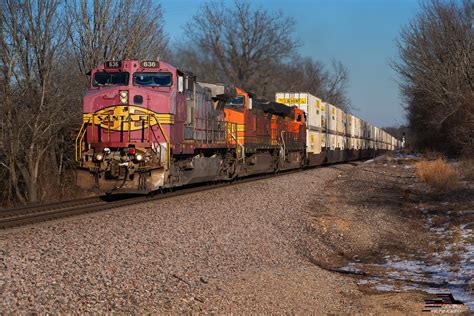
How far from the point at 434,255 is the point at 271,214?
3985 mm

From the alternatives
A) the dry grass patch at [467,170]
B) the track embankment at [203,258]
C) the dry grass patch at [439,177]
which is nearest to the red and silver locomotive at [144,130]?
the track embankment at [203,258]

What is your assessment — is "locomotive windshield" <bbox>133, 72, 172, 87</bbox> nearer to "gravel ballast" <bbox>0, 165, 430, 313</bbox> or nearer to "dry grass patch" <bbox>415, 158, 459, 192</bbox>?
"gravel ballast" <bbox>0, 165, 430, 313</bbox>

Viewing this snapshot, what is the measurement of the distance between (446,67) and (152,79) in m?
25.9

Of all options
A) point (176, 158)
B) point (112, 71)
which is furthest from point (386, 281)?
point (112, 71)

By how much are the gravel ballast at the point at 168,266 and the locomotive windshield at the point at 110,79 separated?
3930mm

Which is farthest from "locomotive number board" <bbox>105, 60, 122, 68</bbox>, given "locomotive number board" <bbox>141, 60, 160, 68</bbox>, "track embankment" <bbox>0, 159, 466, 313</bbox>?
"track embankment" <bbox>0, 159, 466, 313</bbox>

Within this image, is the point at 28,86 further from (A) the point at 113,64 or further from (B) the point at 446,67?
(B) the point at 446,67

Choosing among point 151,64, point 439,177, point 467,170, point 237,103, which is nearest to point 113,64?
point 151,64

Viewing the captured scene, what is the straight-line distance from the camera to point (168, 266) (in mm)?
7332

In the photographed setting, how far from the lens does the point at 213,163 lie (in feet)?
55.9

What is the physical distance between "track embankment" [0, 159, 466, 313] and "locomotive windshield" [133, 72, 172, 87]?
3.11 meters

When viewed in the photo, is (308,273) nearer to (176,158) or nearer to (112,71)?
(176,158)

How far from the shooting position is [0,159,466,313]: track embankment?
19.5 ft

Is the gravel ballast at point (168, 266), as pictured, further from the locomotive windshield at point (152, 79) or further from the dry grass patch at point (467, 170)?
the dry grass patch at point (467, 170)
